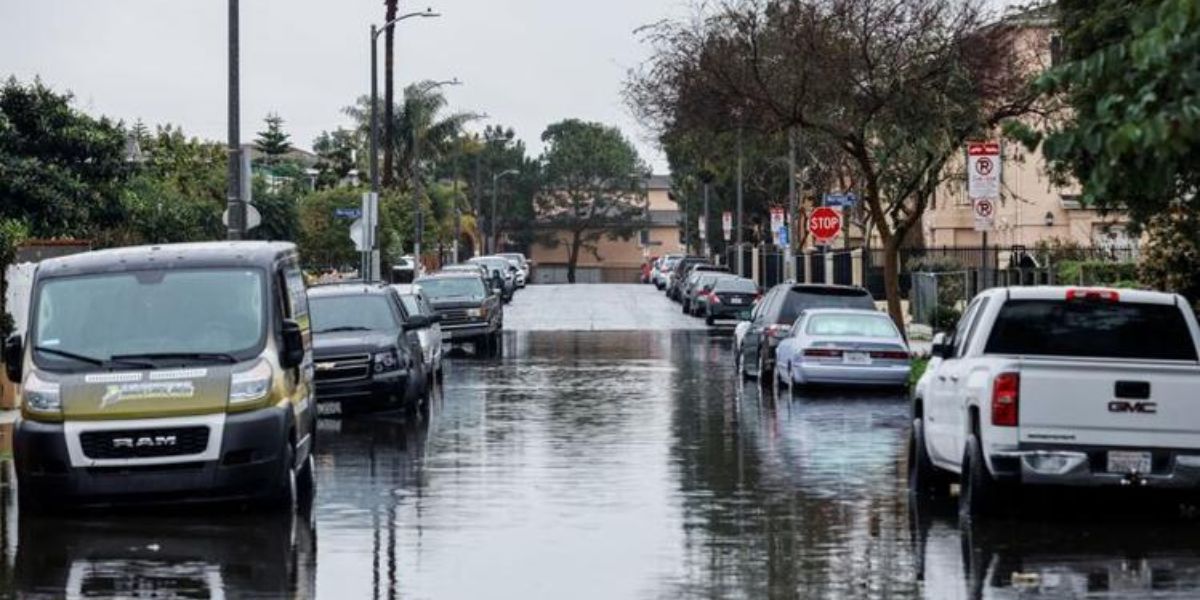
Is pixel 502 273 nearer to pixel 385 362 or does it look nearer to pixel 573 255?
pixel 385 362

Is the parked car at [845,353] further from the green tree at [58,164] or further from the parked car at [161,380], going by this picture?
the green tree at [58,164]

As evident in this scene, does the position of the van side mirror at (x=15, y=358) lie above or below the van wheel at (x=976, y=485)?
above

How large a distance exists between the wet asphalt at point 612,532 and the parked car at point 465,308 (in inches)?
810

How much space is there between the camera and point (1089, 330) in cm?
1814

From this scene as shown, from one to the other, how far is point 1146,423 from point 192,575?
22.5ft

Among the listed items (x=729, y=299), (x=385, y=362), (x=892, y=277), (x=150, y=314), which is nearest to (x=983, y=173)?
(x=385, y=362)

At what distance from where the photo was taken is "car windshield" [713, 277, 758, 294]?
6712 centimetres

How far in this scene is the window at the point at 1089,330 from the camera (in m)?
18.0

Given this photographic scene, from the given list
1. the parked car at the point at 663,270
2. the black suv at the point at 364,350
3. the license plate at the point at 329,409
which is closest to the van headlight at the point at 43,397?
the black suv at the point at 364,350

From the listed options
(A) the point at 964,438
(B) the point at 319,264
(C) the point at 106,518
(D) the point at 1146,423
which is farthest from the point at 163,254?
(B) the point at 319,264

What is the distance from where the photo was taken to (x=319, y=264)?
69438 millimetres

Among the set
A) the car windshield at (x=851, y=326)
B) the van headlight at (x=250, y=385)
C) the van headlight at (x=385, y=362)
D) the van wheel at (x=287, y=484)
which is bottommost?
the van wheel at (x=287, y=484)

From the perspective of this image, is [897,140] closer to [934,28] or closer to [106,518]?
[934,28]

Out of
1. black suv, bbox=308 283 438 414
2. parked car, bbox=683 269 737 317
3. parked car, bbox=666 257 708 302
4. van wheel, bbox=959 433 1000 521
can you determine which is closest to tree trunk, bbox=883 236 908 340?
black suv, bbox=308 283 438 414
